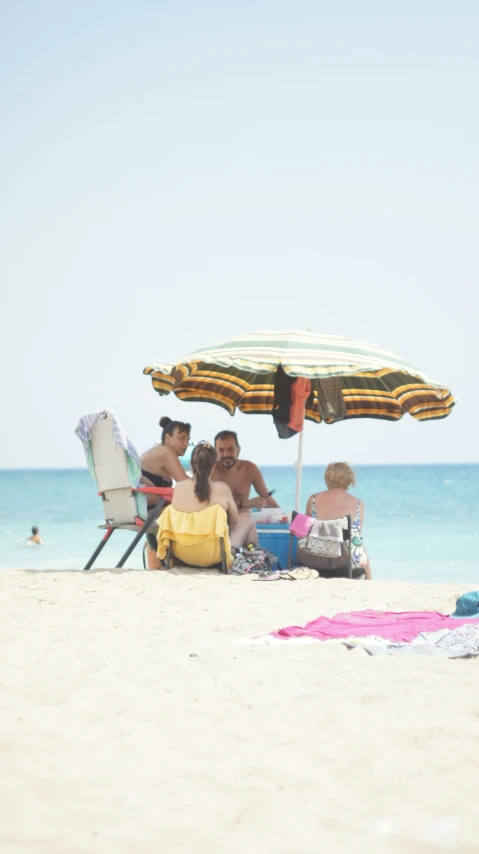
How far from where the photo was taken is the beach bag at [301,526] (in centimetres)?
566

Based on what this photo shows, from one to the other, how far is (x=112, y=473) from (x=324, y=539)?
1723 mm

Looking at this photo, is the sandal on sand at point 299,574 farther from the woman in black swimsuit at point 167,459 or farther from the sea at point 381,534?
the sea at point 381,534

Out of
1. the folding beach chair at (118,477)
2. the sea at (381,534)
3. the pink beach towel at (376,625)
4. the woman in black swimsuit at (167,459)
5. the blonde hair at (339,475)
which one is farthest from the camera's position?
the sea at (381,534)

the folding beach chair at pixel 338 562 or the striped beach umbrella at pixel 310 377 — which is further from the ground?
the striped beach umbrella at pixel 310 377

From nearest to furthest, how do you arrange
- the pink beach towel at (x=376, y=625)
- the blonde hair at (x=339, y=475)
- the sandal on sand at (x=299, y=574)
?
the pink beach towel at (x=376, y=625) < the sandal on sand at (x=299, y=574) < the blonde hair at (x=339, y=475)

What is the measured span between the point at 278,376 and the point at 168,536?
184 centimetres

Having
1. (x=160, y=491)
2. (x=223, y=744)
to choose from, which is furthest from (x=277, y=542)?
(x=223, y=744)

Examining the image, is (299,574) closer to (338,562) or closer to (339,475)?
(338,562)

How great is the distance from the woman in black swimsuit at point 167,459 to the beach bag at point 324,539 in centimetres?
133

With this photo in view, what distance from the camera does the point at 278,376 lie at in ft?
22.4

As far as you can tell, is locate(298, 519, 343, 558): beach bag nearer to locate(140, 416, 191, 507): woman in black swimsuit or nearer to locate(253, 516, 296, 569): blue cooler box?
locate(253, 516, 296, 569): blue cooler box

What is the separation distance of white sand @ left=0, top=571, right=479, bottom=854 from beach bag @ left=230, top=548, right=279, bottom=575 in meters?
1.63

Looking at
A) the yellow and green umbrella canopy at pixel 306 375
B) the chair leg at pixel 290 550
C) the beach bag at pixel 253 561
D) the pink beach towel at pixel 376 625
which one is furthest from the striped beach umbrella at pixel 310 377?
the pink beach towel at pixel 376 625

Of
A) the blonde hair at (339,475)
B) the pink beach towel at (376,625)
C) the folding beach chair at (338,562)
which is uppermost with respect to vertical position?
the blonde hair at (339,475)
